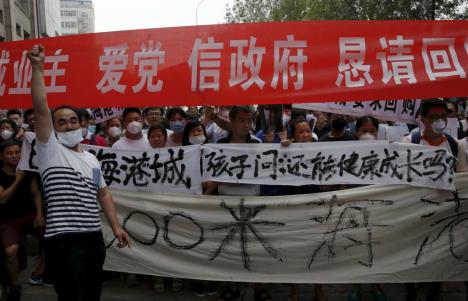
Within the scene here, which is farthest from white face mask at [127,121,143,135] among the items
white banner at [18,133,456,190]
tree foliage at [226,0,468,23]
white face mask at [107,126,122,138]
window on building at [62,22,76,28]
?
window on building at [62,22,76,28]

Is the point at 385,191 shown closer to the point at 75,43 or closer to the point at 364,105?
the point at 364,105

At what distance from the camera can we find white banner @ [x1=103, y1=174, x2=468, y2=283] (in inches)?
145

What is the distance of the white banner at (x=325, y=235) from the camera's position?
368 cm

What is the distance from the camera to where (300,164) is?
3.69 m

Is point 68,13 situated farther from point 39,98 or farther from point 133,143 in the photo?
point 39,98

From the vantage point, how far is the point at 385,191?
3.67 meters

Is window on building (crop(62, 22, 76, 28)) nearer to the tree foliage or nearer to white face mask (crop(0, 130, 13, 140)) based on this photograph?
the tree foliage

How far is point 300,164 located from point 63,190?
1.79 meters

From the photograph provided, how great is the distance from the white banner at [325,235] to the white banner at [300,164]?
0.36 feet

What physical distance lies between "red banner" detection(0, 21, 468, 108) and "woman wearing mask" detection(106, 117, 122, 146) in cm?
164

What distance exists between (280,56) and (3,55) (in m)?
2.27

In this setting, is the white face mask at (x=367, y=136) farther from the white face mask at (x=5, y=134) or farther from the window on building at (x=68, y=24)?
the window on building at (x=68, y=24)

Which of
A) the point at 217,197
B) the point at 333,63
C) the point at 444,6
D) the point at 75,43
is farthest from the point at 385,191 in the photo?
the point at 444,6

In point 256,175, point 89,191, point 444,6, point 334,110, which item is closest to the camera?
point 89,191
